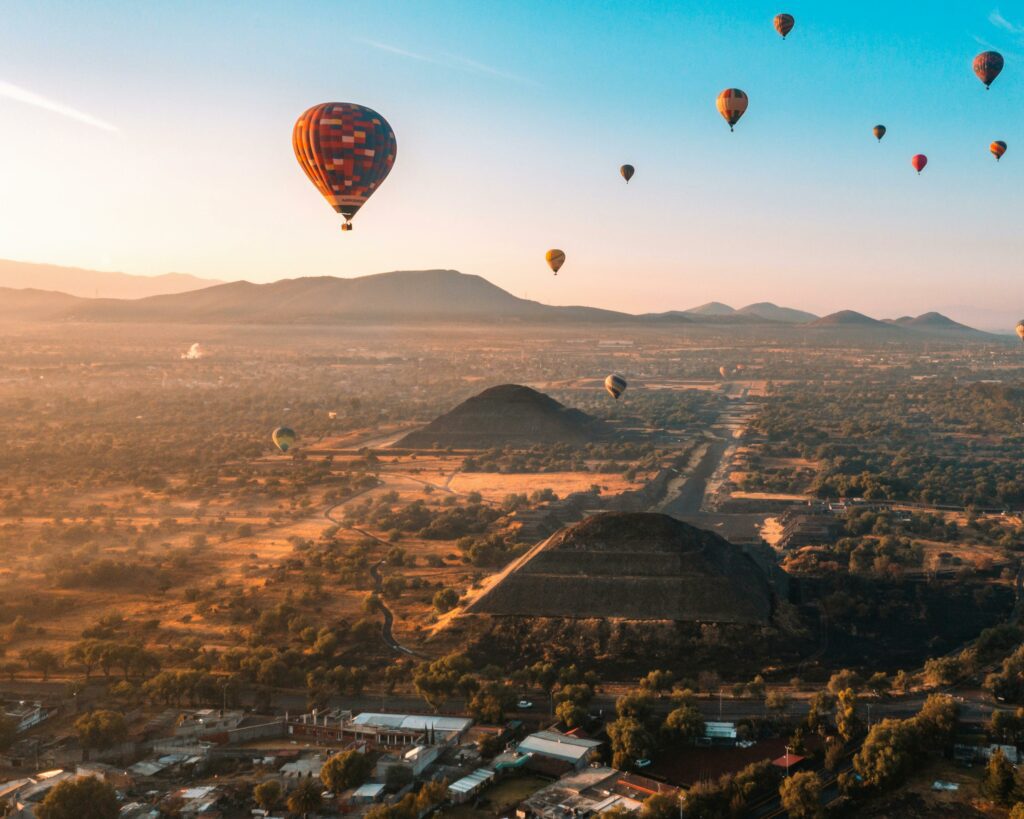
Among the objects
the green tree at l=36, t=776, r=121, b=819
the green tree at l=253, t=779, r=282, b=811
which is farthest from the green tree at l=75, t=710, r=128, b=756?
the green tree at l=253, t=779, r=282, b=811

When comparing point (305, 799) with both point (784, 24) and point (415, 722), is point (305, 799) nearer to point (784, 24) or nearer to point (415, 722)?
point (415, 722)

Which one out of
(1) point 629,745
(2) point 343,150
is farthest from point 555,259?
(1) point 629,745

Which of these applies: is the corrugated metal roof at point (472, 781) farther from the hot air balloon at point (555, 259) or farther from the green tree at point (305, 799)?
the hot air balloon at point (555, 259)

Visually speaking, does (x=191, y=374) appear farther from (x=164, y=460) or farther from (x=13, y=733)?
(x=13, y=733)

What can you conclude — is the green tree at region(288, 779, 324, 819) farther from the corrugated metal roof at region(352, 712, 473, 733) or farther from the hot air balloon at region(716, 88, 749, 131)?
the hot air balloon at region(716, 88, 749, 131)

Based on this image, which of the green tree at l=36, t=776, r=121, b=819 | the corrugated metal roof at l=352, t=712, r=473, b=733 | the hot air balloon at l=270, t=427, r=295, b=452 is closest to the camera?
the green tree at l=36, t=776, r=121, b=819

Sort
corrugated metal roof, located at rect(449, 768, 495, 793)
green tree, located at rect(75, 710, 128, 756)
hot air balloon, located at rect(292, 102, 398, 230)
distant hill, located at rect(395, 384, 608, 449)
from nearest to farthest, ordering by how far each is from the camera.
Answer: corrugated metal roof, located at rect(449, 768, 495, 793)
green tree, located at rect(75, 710, 128, 756)
hot air balloon, located at rect(292, 102, 398, 230)
distant hill, located at rect(395, 384, 608, 449)
